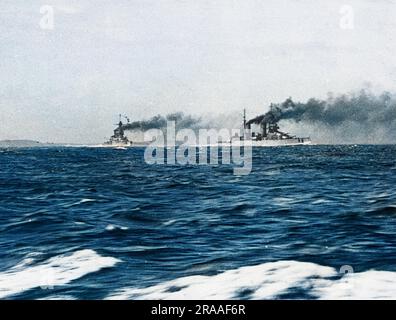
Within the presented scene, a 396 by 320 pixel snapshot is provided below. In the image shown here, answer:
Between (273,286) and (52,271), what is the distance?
16.9ft

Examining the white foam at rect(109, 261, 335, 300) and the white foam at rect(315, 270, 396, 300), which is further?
the white foam at rect(109, 261, 335, 300)

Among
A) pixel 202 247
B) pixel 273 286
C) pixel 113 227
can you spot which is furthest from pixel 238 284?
pixel 113 227

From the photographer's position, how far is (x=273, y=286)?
862 cm

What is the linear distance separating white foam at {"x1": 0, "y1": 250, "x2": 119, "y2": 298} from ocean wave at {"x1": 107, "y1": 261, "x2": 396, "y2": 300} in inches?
73.1

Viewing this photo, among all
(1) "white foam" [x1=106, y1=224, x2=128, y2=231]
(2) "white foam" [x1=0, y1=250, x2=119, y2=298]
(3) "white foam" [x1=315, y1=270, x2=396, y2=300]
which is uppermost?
(3) "white foam" [x1=315, y1=270, x2=396, y2=300]

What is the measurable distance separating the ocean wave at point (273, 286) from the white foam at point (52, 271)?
6.09ft

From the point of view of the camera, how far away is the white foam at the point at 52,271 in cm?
940

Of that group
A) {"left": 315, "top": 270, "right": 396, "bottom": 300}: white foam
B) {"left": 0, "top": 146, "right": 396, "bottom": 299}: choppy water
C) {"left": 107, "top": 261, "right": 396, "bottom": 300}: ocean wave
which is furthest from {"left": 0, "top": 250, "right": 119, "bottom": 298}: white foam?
{"left": 315, "top": 270, "right": 396, "bottom": 300}: white foam

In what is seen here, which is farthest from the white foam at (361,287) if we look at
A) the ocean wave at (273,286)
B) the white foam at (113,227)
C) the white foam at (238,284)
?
the white foam at (113,227)

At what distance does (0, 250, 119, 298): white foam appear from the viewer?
9.40 meters

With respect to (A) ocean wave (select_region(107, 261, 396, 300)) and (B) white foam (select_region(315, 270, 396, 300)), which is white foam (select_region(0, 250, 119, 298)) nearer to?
(A) ocean wave (select_region(107, 261, 396, 300))

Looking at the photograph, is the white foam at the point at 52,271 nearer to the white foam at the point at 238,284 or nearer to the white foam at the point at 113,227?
the white foam at the point at 238,284

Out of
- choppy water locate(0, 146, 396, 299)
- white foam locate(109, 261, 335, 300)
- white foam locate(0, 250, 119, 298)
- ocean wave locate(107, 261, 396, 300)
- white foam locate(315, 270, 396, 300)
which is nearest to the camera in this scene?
white foam locate(315, 270, 396, 300)
